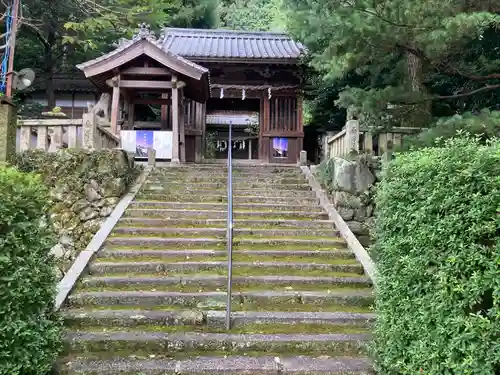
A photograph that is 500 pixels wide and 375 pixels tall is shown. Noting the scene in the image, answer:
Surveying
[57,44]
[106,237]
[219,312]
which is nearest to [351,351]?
[219,312]

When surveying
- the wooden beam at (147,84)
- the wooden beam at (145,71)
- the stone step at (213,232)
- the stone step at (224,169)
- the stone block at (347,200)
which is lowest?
the stone step at (213,232)

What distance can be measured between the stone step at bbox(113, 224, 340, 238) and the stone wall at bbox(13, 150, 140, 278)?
1190 mm

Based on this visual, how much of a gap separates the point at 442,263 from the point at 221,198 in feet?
18.1

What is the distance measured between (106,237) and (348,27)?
4.44m

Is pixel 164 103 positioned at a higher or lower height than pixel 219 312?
higher

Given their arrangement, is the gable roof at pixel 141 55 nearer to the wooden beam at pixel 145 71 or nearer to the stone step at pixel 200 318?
the wooden beam at pixel 145 71

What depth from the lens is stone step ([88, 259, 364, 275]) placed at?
17.5ft

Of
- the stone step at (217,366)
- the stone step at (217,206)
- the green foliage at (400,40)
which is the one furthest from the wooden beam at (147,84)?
the stone step at (217,366)

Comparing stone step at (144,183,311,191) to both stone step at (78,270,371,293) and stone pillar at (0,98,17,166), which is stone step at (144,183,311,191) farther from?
stone step at (78,270,371,293)

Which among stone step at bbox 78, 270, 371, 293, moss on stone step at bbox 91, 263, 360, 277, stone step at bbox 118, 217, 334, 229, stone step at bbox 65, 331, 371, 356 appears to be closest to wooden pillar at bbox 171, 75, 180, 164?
stone step at bbox 118, 217, 334, 229

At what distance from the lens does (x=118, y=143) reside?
382 inches

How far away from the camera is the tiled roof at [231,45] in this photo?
12.7m

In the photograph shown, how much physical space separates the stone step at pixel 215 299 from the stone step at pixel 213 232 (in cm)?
160

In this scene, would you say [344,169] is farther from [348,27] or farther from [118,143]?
[118,143]
